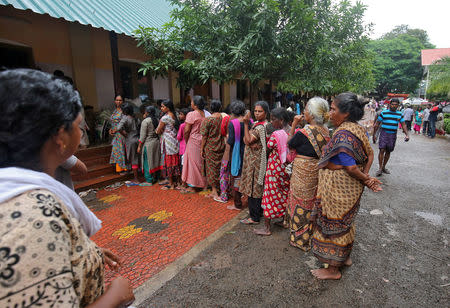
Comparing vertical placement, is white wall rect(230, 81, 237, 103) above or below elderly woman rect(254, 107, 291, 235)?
above

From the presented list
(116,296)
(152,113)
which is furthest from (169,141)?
(116,296)

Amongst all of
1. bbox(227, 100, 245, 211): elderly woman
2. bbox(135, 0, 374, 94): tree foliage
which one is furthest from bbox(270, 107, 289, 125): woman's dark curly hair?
bbox(135, 0, 374, 94): tree foliage

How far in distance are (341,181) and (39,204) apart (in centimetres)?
229

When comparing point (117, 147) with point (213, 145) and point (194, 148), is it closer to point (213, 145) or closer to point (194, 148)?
point (194, 148)

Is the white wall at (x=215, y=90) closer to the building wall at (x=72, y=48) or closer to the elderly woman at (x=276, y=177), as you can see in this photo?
the building wall at (x=72, y=48)

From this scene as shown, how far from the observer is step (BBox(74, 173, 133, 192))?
486 cm

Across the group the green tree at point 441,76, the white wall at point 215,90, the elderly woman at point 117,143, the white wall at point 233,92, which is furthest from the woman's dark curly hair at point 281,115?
the green tree at point 441,76

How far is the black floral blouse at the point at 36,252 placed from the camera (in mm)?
608

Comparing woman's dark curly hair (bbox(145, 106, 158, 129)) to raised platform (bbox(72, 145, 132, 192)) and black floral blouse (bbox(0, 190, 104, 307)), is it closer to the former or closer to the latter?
raised platform (bbox(72, 145, 132, 192))

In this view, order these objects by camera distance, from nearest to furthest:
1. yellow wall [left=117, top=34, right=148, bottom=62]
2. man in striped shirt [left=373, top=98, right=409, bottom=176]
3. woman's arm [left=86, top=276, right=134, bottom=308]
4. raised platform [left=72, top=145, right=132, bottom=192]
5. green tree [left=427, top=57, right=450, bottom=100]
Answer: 1. woman's arm [left=86, top=276, right=134, bottom=308]
2. raised platform [left=72, top=145, right=132, bottom=192]
3. man in striped shirt [left=373, top=98, right=409, bottom=176]
4. yellow wall [left=117, top=34, right=148, bottom=62]
5. green tree [left=427, top=57, right=450, bottom=100]

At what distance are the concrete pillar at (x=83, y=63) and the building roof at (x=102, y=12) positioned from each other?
1.14 m

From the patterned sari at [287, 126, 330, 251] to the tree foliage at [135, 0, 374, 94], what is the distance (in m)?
2.46

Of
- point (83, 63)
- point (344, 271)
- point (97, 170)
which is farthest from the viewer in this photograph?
point (83, 63)

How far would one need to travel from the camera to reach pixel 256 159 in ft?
11.3
